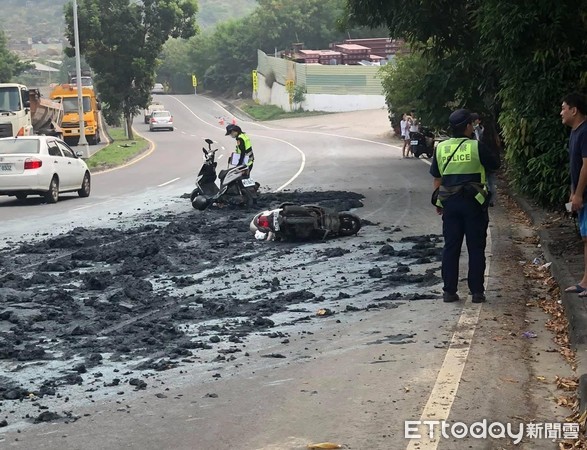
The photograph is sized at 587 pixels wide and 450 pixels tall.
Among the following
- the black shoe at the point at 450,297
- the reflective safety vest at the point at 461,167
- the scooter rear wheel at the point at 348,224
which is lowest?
the scooter rear wheel at the point at 348,224

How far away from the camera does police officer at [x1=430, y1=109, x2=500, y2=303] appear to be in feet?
32.5

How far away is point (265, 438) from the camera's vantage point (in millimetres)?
5871

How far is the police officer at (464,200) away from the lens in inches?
390

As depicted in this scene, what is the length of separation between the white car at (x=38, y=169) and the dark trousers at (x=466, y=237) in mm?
15171

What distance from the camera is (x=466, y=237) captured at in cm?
996

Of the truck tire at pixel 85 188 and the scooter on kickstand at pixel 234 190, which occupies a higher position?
the scooter on kickstand at pixel 234 190

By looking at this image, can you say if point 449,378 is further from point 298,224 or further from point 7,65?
point 7,65

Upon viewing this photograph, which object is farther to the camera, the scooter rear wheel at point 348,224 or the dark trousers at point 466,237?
the scooter rear wheel at point 348,224

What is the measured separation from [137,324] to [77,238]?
673 centimetres

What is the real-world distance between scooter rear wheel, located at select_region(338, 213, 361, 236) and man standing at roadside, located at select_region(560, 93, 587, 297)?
5.90 m

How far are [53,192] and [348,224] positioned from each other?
1046 centimetres

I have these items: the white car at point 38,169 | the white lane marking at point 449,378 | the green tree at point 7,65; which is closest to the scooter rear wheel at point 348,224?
the white lane marking at point 449,378

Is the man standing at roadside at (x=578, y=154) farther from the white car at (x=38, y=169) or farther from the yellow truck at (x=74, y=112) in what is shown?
the yellow truck at (x=74, y=112)

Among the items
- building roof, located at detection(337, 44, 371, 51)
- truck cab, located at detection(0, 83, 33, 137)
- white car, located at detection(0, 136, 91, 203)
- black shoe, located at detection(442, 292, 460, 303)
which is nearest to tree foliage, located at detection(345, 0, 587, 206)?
black shoe, located at detection(442, 292, 460, 303)
